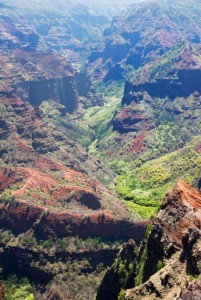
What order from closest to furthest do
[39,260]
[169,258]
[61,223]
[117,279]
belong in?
[169,258], [117,279], [39,260], [61,223]

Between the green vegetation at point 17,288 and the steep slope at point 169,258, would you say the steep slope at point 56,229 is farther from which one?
the steep slope at point 169,258

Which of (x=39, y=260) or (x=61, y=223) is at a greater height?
(x=61, y=223)

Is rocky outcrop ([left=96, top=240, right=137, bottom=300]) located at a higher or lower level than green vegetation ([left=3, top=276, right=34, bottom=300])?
higher

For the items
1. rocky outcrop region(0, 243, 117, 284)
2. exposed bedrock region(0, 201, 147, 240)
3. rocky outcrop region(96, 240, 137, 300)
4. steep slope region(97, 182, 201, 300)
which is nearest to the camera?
steep slope region(97, 182, 201, 300)

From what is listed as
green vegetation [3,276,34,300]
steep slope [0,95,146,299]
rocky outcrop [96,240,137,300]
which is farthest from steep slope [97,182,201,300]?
steep slope [0,95,146,299]

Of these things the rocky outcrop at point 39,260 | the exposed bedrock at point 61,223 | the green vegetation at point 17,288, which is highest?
the exposed bedrock at point 61,223

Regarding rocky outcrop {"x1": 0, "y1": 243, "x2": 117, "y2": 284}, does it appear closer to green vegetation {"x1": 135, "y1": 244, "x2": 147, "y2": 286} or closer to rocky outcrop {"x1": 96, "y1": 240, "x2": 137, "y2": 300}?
rocky outcrop {"x1": 96, "y1": 240, "x2": 137, "y2": 300}

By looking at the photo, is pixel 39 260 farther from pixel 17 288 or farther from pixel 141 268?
pixel 141 268

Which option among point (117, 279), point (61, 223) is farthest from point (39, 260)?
point (117, 279)

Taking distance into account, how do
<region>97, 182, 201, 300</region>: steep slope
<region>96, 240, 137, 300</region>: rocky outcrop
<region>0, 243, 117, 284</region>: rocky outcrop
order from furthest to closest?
<region>0, 243, 117, 284</region>: rocky outcrop, <region>96, 240, 137, 300</region>: rocky outcrop, <region>97, 182, 201, 300</region>: steep slope

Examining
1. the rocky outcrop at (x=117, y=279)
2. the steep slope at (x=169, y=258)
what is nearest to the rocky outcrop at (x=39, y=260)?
the steep slope at (x=169, y=258)
